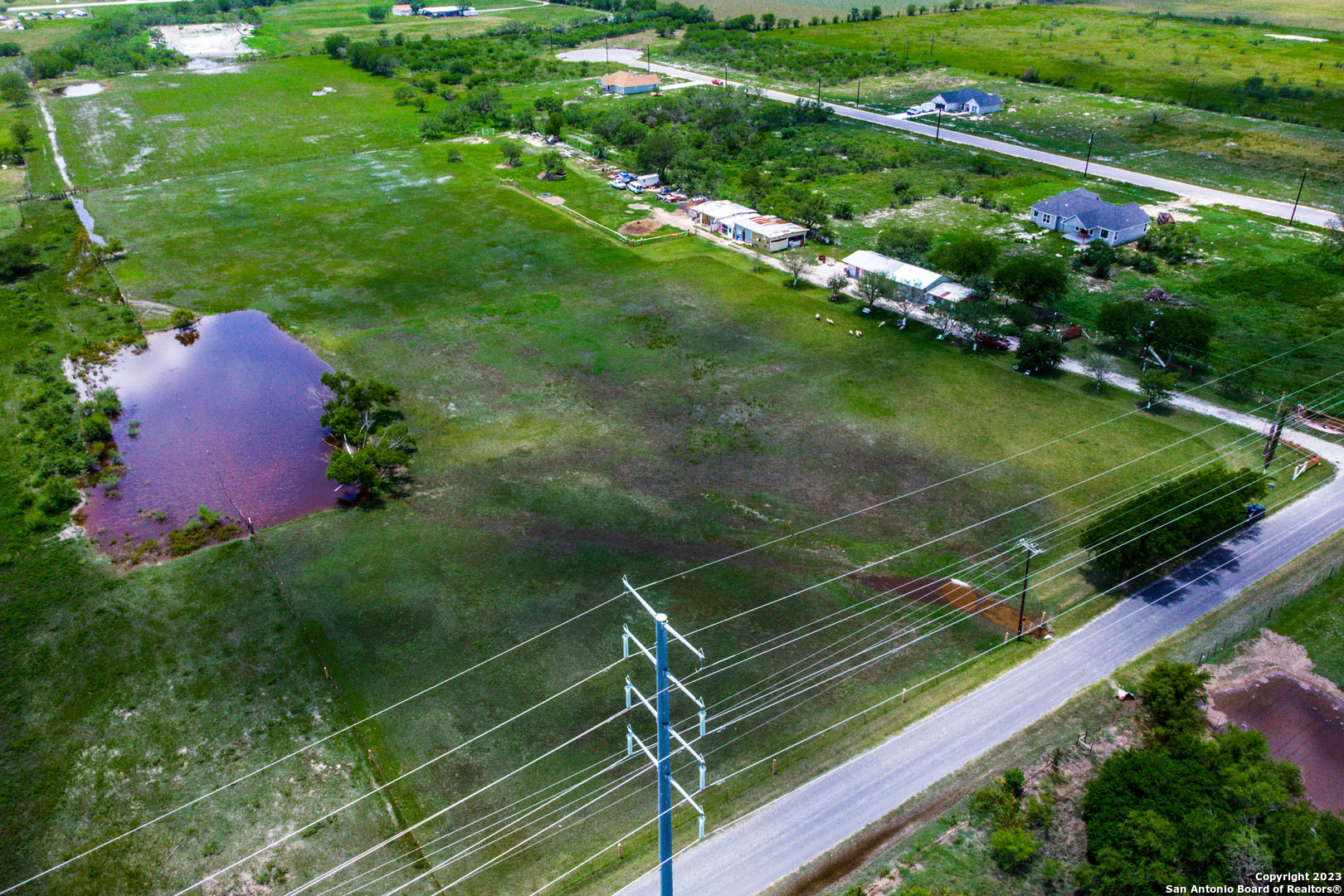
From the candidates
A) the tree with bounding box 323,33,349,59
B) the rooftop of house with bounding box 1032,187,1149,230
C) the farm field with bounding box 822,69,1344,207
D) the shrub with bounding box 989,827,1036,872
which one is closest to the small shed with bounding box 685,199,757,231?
the rooftop of house with bounding box 1032,187,1149,230

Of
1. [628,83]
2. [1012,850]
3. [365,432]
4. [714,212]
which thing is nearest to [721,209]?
[714,212]

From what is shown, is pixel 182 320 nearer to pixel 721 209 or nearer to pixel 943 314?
pixel 721 209

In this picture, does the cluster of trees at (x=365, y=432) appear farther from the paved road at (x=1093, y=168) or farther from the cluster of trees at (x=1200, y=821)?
the paved road at (x=1093, y=168)

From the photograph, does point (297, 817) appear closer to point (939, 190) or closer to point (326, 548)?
point (326, 548)

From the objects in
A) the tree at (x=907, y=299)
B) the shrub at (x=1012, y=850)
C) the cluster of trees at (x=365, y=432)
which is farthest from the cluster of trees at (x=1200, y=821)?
the tree at (x=907, y=299)

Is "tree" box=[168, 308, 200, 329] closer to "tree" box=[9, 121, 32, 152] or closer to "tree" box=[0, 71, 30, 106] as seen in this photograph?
"tree" box=[9, 121, 32, 152]

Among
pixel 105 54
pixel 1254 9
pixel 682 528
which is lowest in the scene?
pixel 682 528
